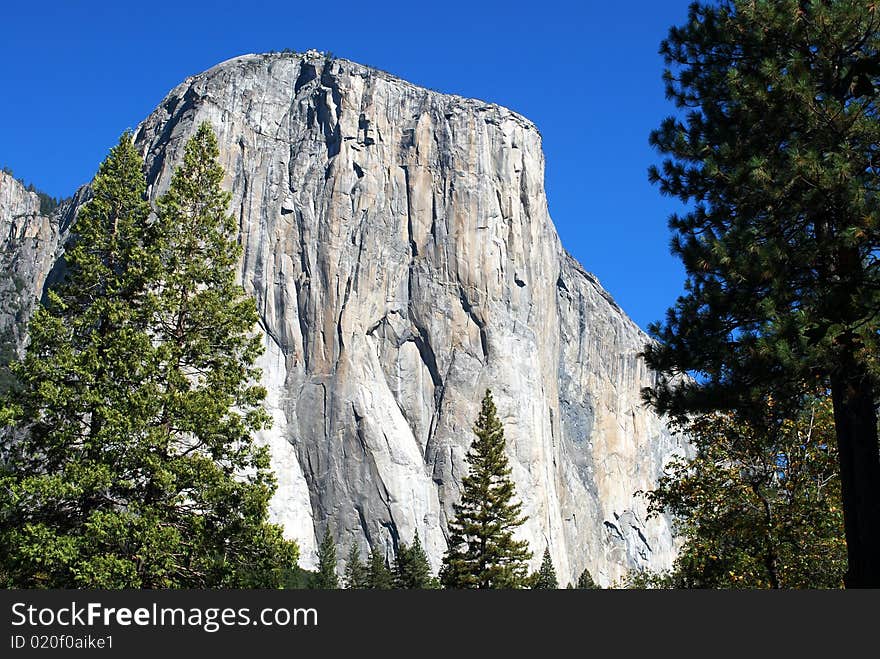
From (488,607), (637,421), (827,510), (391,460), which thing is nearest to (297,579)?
(391,460)

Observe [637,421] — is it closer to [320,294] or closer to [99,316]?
[320,294]

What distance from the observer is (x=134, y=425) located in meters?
17.7

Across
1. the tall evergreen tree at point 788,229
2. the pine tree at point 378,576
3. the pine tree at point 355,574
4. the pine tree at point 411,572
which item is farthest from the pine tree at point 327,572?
the tall evergreen tree at point 788,229

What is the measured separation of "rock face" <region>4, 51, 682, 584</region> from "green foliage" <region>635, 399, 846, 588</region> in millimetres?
73891

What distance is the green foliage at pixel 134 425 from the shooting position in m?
17.3

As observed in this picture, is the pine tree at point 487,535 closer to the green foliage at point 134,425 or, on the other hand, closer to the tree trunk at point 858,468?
the green foliage at point 134,425

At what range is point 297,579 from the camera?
231ft

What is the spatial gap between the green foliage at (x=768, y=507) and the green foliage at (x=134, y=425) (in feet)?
27.4

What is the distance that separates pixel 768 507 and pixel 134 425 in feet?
39.9

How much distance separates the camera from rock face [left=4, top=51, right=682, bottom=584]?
3708 inches

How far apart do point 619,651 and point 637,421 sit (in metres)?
125

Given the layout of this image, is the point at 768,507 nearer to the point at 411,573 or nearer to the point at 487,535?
the point at 487,535

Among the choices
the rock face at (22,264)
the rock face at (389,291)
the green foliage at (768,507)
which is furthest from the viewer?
the rock face at (22,264)

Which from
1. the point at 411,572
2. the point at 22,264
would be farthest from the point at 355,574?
the point at 22,264
